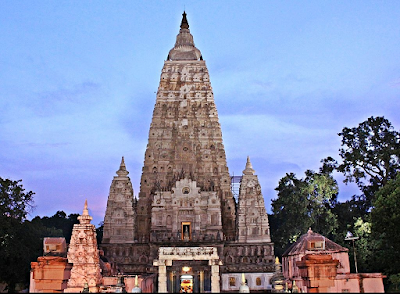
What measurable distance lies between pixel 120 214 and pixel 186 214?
6.04 meters

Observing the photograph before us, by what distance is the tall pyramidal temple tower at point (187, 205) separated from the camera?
1522 inches

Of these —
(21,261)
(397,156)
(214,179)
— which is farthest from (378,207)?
(21,261)

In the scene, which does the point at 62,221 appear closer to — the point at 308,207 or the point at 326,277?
the point at 308,207

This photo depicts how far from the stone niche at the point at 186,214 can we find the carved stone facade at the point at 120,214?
2.21m

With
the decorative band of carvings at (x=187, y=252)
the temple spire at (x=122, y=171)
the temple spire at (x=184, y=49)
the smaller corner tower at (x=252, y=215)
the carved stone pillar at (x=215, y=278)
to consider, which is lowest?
the carved stone pillar at (x=215, y=278)

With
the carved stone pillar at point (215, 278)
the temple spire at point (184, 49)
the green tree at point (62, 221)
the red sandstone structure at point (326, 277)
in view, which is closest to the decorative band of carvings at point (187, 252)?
the carved stone pillar at point (215, 278)

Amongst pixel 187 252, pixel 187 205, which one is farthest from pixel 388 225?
pixel 187 205

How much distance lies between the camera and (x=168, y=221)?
41500mm

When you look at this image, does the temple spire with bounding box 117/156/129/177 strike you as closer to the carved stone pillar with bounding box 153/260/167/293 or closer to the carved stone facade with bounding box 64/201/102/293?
the carved stone pillar with bounding box 153/260/167/293

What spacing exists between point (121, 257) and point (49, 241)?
679 inches

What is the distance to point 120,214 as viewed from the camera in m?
41.9

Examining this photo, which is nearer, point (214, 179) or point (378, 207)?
point (378, 207)

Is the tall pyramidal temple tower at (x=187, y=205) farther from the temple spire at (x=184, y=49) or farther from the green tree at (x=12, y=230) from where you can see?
the green tree at (x=12, y=230)

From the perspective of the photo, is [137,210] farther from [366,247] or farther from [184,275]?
[366,247]
